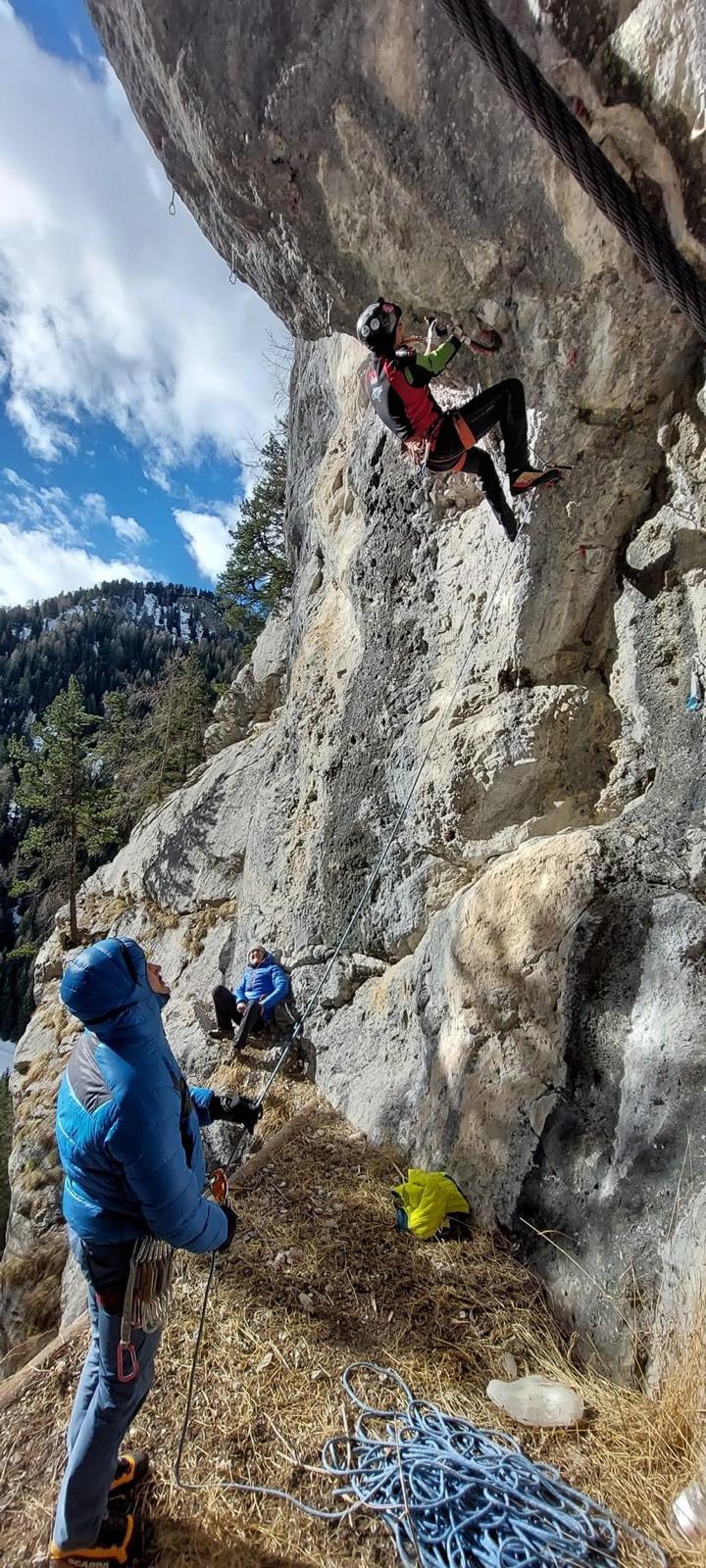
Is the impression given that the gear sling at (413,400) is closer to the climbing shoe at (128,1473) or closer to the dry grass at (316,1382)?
the dry grass at (316,1382)

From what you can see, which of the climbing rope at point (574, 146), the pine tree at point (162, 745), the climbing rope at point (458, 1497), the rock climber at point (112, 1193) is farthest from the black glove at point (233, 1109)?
the pine tree at point (162, 745)

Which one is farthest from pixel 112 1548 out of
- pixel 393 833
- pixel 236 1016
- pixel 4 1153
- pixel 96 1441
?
pixel 4 1153

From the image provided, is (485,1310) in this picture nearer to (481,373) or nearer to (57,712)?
(481,373)

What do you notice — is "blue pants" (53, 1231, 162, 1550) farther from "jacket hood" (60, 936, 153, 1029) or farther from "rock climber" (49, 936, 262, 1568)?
"jacket hood" (60, 936, 153, 1029)

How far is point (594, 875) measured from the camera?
13.5 ft

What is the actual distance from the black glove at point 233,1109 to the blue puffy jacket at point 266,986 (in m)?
3.11

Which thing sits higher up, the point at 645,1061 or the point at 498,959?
the point at 498,959

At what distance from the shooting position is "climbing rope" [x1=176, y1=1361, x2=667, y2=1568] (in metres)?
2.37

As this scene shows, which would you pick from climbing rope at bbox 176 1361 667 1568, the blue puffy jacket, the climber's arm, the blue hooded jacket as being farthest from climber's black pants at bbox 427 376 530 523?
climbing rope at bbox 176 1361 667 1568

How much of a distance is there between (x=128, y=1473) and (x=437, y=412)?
571 centimetres

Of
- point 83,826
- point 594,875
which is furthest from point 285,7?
point 83,826

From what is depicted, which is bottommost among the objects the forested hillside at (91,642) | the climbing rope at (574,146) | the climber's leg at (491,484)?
the climbing rope at (574,146)

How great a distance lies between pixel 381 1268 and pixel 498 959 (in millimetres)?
1812

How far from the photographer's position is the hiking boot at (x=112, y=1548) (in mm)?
2367
